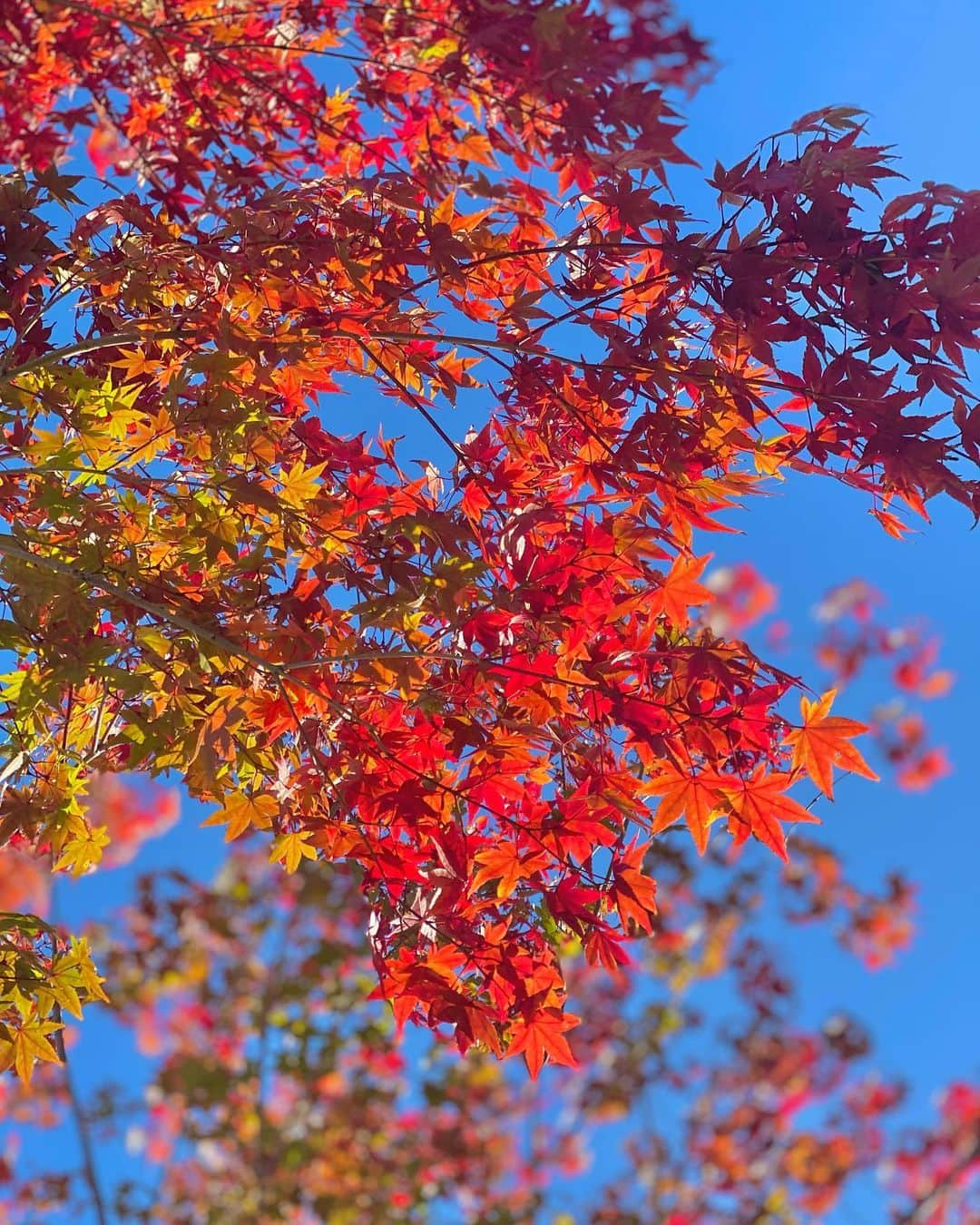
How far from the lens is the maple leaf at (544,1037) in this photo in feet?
7.02

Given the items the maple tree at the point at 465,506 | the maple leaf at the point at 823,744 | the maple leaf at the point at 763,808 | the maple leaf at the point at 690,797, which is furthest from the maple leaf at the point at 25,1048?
the maple leaf at the point at 823,744

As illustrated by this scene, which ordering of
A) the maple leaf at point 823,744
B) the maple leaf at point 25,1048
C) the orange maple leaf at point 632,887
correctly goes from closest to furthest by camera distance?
the maple leaf at point 823,744, the orange maple leaf at point 632,887, the maple leaf at point 25,1048

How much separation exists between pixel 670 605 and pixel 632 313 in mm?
697

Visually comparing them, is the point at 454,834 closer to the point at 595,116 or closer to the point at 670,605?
the point at 670,605

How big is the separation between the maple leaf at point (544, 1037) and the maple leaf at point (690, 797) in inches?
19.6

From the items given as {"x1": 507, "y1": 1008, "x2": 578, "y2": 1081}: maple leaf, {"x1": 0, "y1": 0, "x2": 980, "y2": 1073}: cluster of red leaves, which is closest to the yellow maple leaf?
{"x1": 0, "y1": 0, "x2": 980, "y2": 1073}: cluster of red leaves

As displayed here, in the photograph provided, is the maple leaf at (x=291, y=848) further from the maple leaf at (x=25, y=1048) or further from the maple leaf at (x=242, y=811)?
the maple leaf at (x=25, y=1048)

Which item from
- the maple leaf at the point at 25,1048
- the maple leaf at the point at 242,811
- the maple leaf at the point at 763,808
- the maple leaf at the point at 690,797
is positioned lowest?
the maple leaf at the point at 763,808

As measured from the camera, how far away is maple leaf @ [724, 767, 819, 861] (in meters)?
1.93

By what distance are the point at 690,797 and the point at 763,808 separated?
136 millimetres

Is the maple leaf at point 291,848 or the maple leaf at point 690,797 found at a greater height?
the maple leaf at point 291,848

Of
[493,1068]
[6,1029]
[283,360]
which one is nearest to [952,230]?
A: [283,360]

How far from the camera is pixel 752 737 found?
202 centimetres

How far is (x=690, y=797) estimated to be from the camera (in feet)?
6.34
